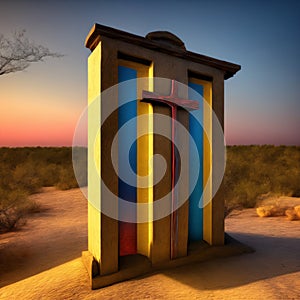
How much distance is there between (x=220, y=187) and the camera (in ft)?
15.1

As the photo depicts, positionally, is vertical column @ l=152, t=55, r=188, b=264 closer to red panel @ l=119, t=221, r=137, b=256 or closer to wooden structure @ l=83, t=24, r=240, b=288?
wooden structure @ l=83, t=24, r=240, b=288

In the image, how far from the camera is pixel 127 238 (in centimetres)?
388

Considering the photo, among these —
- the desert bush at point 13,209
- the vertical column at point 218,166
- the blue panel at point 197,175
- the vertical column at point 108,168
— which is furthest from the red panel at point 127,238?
the desert bush at point 13,209

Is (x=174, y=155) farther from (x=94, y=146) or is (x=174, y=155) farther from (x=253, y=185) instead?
(x=253, y=185)

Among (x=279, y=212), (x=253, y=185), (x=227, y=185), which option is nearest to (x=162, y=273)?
(x=279, y=212)

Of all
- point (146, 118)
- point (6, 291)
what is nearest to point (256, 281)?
point (146, 118)

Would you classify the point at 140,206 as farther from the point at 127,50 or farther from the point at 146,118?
the point at 127,50

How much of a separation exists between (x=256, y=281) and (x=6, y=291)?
11.6 feet

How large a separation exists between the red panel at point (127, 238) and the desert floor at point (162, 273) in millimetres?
538

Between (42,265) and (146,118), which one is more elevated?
(146,118)

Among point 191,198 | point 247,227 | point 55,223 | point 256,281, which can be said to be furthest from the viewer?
point 55,223

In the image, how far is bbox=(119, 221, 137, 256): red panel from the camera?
383 centimetres

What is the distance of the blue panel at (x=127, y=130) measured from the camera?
12.3 ft

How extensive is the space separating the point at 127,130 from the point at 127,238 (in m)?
1.71
